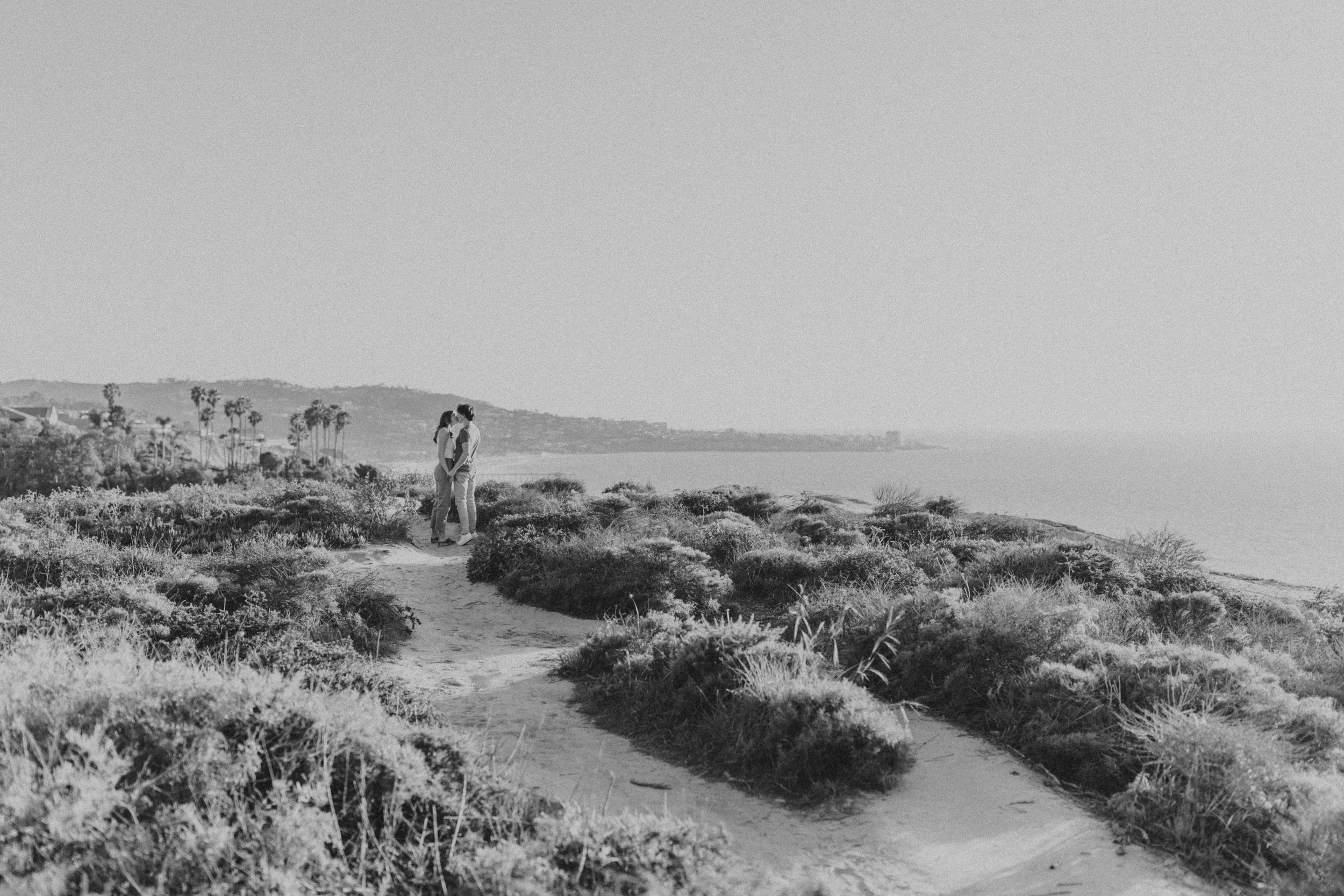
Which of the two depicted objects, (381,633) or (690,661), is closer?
(690,661)

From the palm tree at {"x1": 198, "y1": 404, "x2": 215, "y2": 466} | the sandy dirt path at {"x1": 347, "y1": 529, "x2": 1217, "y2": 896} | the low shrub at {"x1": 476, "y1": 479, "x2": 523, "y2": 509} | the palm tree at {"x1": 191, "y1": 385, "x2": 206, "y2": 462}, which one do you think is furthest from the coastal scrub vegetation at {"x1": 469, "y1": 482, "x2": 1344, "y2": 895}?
the palm tree at {"x1": 198, "y1": 404, "x2": 215, "y2": 466}

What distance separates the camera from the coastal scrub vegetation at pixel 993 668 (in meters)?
4.79

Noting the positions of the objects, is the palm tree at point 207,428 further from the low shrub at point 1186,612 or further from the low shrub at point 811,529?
the low shrub at point 1186,612

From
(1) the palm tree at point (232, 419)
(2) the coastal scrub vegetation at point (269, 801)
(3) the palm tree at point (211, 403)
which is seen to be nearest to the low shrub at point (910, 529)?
(2) the coastal scrub vegetation at point (269, 801)

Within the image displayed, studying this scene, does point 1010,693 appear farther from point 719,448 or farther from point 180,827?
point 719,448

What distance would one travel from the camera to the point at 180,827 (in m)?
3.14

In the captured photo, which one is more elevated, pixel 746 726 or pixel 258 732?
pixel 258 732

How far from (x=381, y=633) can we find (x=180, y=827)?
5.70 metres

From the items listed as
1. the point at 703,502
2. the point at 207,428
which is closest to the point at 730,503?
the point at 703,502

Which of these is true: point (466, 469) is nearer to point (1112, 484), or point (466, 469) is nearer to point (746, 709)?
point (746, 709)

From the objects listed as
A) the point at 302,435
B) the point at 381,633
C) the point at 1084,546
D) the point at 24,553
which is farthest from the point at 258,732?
the point at 302,435

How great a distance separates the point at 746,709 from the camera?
600 centimetres

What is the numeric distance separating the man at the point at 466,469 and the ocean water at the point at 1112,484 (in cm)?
1365

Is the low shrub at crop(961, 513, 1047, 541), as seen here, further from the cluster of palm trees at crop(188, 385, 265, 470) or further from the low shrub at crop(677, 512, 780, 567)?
the cluster of palm trees at crop(188, 385, 265, 470)
